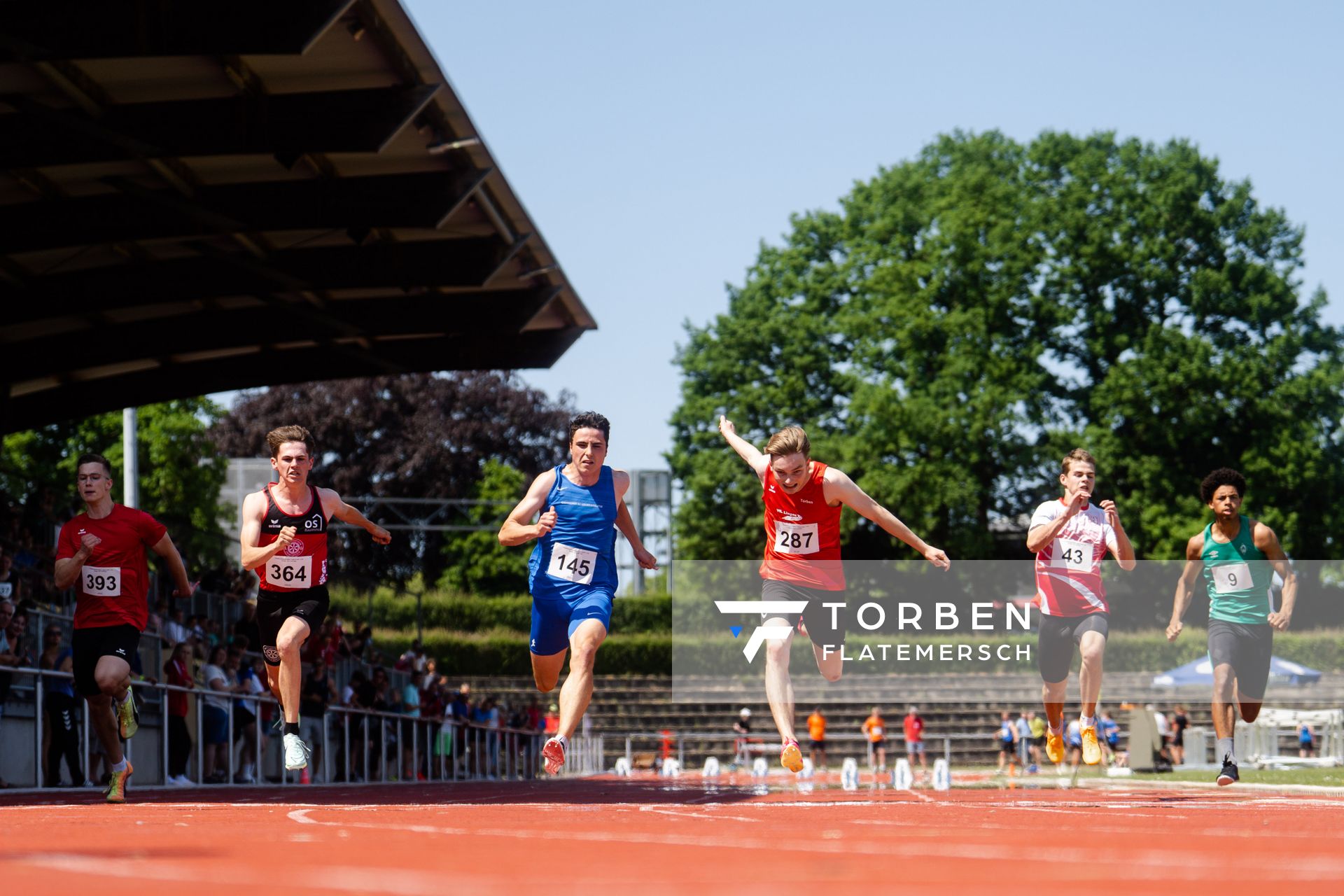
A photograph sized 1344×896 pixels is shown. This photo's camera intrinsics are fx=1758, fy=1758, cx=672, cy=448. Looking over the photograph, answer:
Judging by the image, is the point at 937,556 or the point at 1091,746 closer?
the point at 937,556

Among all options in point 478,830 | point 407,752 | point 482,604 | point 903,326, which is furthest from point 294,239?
point 482,604

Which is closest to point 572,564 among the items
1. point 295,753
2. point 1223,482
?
point 295,753

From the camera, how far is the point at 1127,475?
53031 millimetres

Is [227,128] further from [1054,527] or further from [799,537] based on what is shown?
[1054,527]

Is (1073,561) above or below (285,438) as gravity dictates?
below

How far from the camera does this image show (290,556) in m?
11.2

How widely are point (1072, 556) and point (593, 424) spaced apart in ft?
12.1

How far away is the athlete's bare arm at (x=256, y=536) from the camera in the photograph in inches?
423

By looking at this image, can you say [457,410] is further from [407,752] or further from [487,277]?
[487,277]

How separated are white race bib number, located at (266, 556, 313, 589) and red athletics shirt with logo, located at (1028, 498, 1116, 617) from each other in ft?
15.7

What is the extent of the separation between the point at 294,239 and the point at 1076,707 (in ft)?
104

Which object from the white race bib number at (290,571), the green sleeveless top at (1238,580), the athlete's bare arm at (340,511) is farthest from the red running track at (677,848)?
the green sleeveless top at (1238,580)

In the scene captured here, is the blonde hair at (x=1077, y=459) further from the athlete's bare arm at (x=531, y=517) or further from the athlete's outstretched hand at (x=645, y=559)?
the athlete's bare arm at (x=531, y=517)

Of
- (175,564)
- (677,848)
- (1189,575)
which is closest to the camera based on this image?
(677,848)
